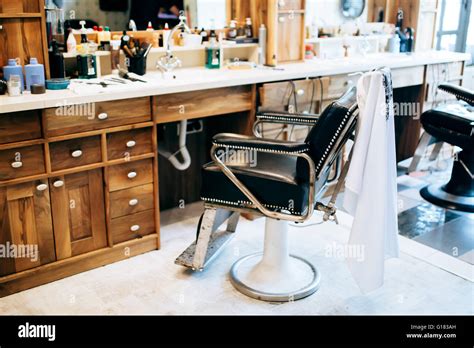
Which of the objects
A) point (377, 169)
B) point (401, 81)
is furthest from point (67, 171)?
point (401, 81)

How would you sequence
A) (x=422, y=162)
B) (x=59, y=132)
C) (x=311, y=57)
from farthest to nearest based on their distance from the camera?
(x=422, y=162), (x=311, y=57), (x=59, y=132)

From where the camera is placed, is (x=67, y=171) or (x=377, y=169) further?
(x=67, y=171)

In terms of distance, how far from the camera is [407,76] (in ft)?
13.2

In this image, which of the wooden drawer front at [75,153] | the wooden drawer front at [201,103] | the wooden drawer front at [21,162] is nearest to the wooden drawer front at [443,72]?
the wooden drawer front at [201,103]

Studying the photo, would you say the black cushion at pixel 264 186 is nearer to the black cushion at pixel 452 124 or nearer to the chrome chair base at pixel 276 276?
the chrome chair base at pixel 276 276

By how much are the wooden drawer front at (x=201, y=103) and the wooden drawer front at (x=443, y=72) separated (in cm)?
172

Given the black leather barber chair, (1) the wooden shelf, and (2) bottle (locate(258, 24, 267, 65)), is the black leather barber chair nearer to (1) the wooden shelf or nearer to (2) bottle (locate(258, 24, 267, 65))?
(2) bottle (locate(258, 24, 267, 65))

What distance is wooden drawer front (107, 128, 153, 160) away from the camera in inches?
108

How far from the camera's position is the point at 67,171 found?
2607mm

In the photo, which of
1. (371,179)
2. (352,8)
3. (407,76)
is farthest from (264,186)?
(352,8)

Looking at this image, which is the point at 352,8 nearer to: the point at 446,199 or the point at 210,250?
the point at 446,199

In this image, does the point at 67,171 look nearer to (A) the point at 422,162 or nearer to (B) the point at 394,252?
(B) the point at 394,252

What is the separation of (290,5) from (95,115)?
62.4 inches
